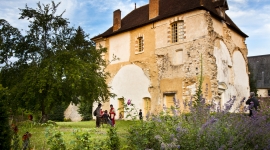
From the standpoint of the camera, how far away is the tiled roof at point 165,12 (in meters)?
19.5

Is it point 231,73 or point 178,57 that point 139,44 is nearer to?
point 178,57

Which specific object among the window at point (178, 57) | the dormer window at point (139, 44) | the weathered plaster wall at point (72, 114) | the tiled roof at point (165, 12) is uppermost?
the tiled roof at point (165, 12)

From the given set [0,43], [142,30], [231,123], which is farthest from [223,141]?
[142,30]

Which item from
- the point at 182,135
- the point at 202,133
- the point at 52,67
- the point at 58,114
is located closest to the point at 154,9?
the point at 52,67

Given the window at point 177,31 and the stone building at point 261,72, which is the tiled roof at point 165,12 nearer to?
the window at point 177,31

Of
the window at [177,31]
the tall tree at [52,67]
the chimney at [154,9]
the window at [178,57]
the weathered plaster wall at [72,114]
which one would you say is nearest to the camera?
the tall tree at [52,67]

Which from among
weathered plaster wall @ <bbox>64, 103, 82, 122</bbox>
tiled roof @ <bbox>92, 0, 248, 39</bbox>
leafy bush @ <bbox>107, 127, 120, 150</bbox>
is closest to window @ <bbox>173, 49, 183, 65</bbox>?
tiled roof @ <bbox>92, 0, 248, 39</bbox>

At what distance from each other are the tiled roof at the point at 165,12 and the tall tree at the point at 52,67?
6878mm

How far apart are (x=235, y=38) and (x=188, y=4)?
5.91 metres

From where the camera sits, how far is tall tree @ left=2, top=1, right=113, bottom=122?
45.3 ft

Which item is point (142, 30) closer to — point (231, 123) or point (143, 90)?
point (143, 90)

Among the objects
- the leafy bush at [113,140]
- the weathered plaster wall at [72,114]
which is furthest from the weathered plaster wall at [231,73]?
the weathered plaster wall at [72,114]

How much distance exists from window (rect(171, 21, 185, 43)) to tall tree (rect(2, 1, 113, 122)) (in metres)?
6.47

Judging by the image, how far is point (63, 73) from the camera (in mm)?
14312
